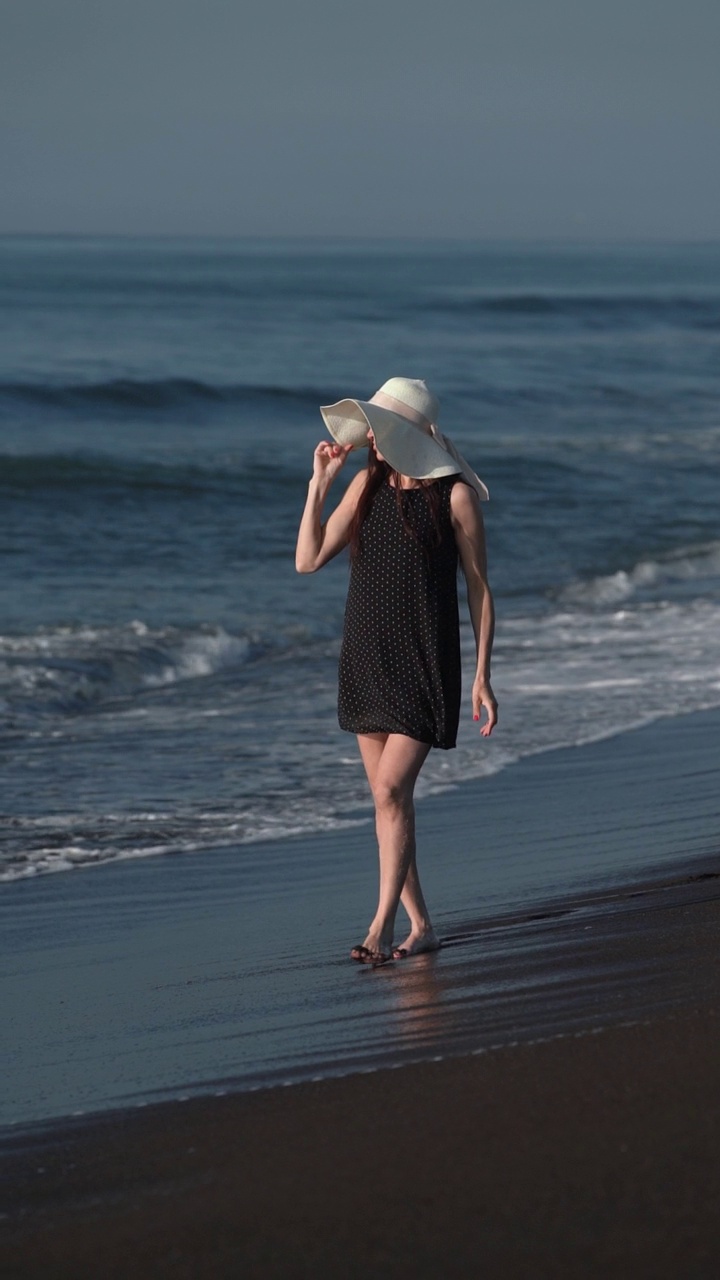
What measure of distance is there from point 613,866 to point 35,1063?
2.27 metres

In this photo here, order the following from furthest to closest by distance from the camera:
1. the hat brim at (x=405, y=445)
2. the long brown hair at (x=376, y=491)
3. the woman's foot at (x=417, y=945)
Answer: the woman's foot at (x=417, y=945) → the long brown hair at (x=376, y=491) → the hat brim at (x=405, y=445)

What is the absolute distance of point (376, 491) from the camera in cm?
429

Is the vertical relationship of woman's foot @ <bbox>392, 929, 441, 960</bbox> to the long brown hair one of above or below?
below

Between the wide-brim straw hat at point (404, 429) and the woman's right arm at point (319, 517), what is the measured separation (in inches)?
2.4

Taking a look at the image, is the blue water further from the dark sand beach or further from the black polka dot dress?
the black polka dot dress

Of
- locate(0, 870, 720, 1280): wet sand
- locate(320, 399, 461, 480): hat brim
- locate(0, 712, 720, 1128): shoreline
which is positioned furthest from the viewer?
locate(320, 399, 461, 480): hat brim

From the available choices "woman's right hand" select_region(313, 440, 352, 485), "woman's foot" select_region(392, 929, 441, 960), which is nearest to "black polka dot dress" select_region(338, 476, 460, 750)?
"woman's right hand" select_region(313, 440, 352, 485)

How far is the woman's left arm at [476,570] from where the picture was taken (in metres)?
4.25

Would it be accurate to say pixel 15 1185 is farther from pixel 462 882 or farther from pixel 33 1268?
pixel 462 882

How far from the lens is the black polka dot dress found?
4254 mm

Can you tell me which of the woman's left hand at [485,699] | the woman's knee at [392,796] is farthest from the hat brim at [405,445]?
the woman's knee at [392,796]

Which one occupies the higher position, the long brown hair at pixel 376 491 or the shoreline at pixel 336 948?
the long brown hair at pixel 376 491

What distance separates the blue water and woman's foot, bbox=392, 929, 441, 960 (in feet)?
7.14

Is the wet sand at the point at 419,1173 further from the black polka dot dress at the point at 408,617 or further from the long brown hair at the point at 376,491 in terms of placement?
the long brown hair at the point at 376,491
